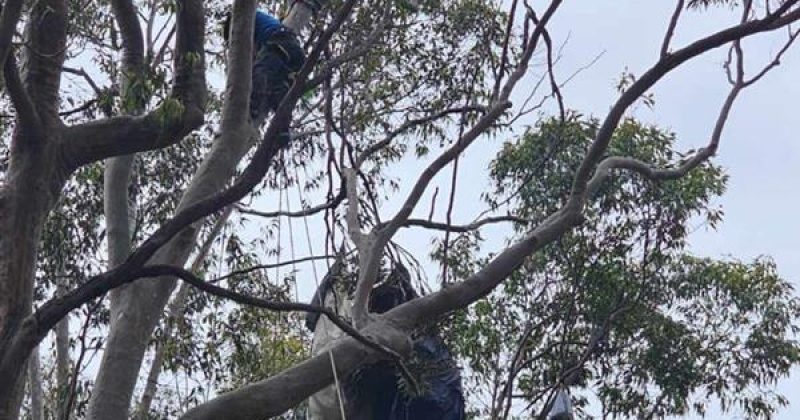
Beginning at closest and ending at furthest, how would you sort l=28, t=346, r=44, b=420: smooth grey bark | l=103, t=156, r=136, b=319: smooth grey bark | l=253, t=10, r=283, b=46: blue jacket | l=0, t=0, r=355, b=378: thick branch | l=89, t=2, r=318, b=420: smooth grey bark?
1. l=0, t=0, r=355, b=378: thick branch
2. l=89, t=2, r=318, b=420: smooth grey bark
3. l=103, t=156, r=136, b=319: smooth grey bark
4. l=253, t=10, r=283, b=46: blue jacket
5. l=28, t=346, r=44, b=420: smooth grey bark

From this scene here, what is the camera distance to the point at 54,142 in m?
6.02

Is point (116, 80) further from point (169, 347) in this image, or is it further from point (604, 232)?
point (604, 232)

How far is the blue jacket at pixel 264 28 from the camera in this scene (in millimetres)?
7426

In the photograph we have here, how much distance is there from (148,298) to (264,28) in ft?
5.16

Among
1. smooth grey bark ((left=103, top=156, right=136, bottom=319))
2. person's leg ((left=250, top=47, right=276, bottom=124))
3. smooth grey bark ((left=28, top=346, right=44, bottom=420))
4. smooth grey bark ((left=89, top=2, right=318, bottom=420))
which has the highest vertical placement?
smooth grey bark ((left=28, top=346, right=44, bottom=420))

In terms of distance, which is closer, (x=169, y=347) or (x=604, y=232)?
(x=169, y=347)

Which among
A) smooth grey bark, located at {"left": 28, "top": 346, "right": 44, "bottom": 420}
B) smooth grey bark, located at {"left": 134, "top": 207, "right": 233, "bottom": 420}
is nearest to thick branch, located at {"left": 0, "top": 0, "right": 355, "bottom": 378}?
smooth grey bark, located at {"left": 134, "top": 207, "right": 233, "bottom": 420}

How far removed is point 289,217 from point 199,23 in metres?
2.27

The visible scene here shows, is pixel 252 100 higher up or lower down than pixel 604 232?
lower down

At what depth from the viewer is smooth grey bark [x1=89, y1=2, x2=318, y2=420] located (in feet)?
21.6

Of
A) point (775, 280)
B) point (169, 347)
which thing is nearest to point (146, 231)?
point (169, 347)

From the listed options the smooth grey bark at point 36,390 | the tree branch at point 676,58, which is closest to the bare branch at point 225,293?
the tree branch at point 676,58

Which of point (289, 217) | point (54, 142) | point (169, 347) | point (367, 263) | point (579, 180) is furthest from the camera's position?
point (169, 347)

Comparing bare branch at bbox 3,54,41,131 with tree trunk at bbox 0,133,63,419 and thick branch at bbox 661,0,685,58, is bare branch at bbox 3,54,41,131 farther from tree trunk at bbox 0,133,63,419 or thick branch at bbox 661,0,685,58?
thick branch at bbox 661,0,685,58
